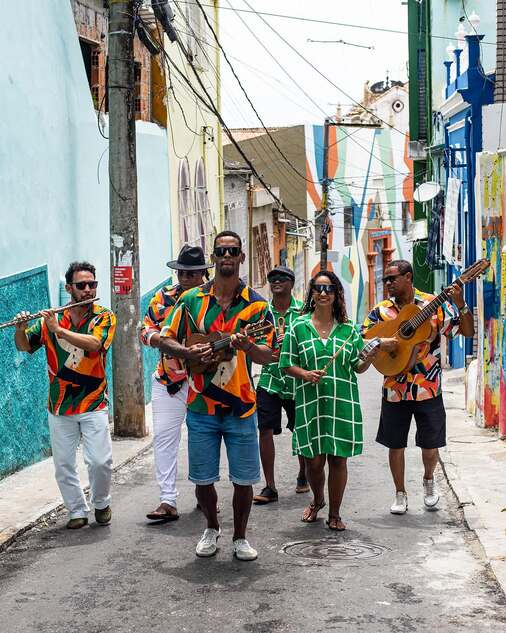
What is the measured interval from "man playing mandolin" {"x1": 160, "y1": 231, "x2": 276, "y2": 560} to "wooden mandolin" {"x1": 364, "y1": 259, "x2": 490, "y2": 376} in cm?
158

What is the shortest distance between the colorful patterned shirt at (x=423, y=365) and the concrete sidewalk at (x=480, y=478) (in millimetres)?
934

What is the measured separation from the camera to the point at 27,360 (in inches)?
411

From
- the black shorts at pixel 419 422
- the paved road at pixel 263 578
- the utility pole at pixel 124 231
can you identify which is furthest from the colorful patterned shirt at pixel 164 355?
the utility pole at pixel 124 231

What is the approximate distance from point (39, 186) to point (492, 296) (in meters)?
5.05

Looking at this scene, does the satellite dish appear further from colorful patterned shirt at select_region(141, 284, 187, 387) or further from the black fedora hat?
colorful patterned shirt at select_region(141, 284, 187, 387)

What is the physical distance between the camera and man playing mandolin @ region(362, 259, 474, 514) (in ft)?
26.4

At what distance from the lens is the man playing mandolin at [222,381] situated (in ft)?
21.7

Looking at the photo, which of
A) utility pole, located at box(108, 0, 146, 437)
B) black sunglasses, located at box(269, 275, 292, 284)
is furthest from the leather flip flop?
utility pole, located at box(108, 0, 146, 437)

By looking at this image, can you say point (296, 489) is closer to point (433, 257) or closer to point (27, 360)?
point (27, 360)

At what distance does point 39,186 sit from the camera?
11102 millimetres

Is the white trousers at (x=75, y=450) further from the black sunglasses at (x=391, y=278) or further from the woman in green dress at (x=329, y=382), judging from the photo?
the black sunglasses at (x=391, y=278)

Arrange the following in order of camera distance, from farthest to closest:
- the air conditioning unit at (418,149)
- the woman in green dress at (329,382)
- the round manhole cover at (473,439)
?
the air conditioning unit at (418,149) < the round manhole cover at (473,439) < the woman in green dress at (329,382)

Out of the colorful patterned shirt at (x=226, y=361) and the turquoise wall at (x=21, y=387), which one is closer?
the colorful patterned shirt at (x=226, y=361)

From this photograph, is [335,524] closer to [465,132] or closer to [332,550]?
[332,550]
